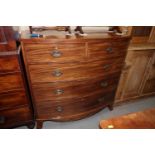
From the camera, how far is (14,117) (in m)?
1.55

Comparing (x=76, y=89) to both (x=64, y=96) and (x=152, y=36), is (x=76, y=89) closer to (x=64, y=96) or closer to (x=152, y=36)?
(x=64, y=96)

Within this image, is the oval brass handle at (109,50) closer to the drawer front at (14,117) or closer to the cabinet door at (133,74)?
the cabinet door at (133,74)

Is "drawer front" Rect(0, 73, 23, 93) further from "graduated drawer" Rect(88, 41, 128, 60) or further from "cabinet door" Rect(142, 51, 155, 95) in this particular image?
"cabinet door" Rect(142, 51, 155, 95)

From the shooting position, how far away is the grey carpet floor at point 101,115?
71.9 inches

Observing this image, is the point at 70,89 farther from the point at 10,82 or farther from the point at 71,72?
the point at 10,82

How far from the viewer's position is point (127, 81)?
204 centimetres

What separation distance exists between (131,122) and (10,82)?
114 centimetres

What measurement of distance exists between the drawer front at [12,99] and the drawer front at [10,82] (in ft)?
0.20

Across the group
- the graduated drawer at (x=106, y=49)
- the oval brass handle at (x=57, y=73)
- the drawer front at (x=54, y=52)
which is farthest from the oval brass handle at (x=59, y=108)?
the graduated drawer at (x=106, y=49)

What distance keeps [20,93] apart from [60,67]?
514 mm

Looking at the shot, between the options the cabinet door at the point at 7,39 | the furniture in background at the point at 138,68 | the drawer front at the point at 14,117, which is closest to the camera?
the cabinet door at the point at 7,39
